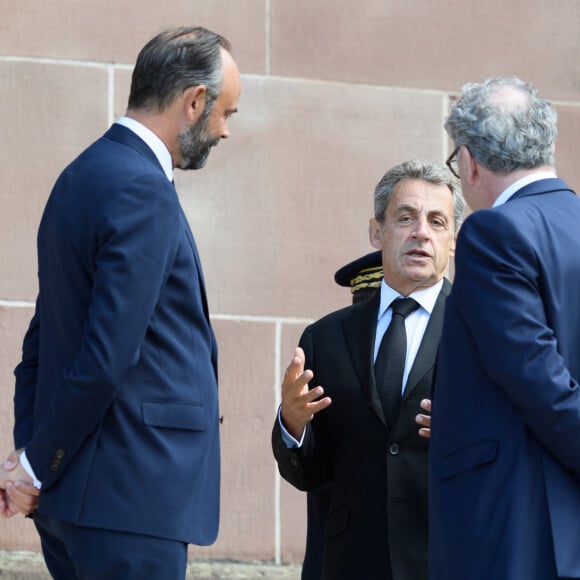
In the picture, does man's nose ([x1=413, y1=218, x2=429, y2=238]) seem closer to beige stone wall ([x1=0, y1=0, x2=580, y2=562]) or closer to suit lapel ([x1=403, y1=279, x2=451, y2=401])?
suit lapel ([x1=403, y1=279, x2=451, y2=401])

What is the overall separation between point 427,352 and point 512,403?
86 cm

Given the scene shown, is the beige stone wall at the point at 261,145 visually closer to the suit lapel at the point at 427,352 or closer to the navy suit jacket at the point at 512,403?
the suit lapel at the point at 427,352

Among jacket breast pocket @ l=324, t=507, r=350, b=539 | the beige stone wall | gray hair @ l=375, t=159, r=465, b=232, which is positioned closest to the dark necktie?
jacket breast pocket @ l=324, t=507, r=350, b=539

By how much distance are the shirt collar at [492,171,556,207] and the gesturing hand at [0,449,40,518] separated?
1.33 m

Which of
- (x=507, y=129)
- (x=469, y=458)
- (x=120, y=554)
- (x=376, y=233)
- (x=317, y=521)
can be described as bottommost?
(x=317, y=521)

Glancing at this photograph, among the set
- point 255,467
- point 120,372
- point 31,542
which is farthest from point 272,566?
point 120,372

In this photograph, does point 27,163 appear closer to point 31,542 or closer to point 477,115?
point 31,542

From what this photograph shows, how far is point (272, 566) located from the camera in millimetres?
5586

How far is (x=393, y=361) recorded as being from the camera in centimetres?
420

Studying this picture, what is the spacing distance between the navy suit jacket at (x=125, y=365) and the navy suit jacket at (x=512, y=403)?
600 millimetres

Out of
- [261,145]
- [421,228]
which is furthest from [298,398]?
[261,145]

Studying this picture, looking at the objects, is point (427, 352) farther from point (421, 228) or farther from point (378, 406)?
point (421, 228)

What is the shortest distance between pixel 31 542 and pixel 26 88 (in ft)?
5.78

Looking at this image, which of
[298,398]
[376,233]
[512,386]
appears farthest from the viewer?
[376,233]
